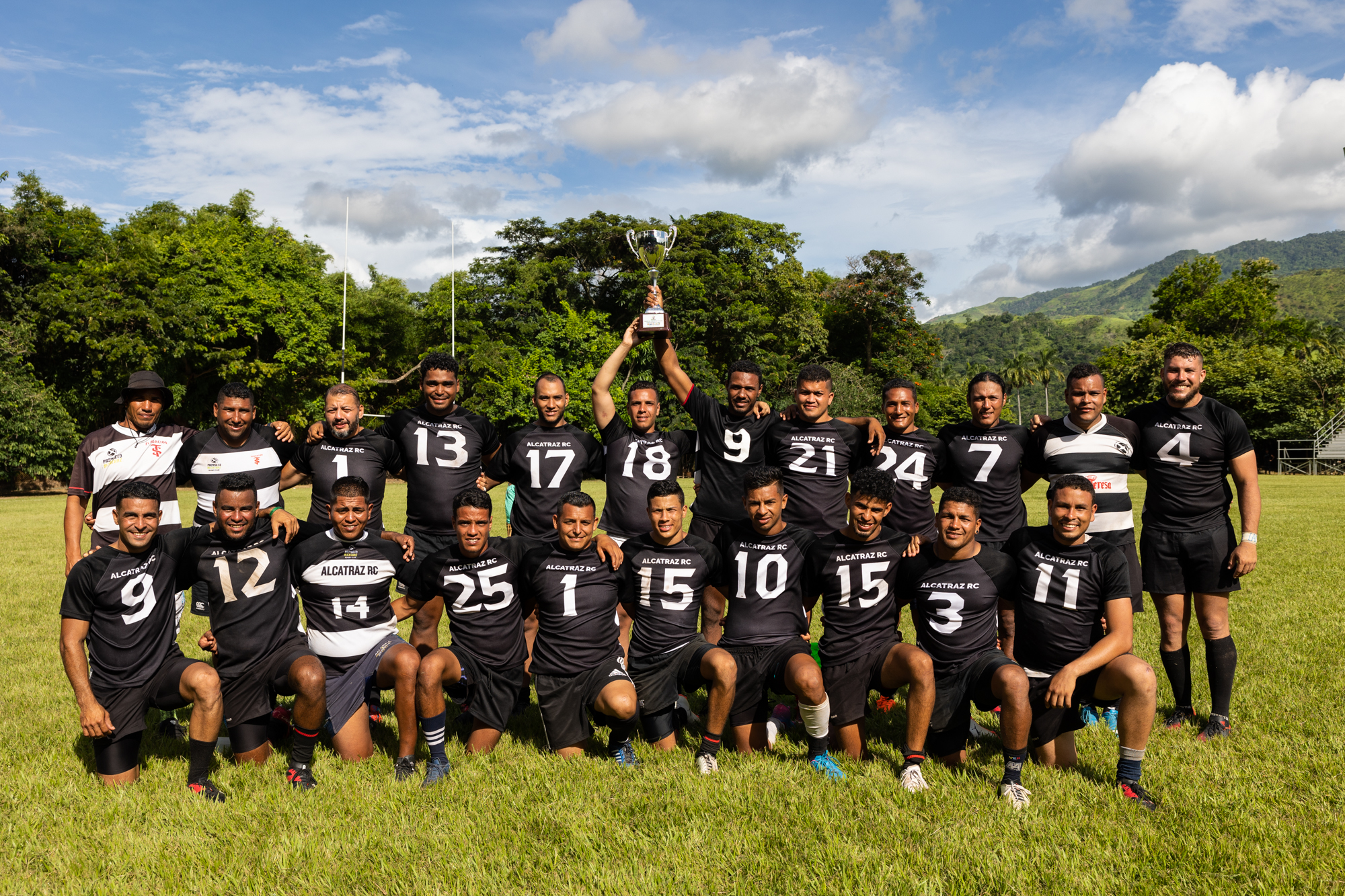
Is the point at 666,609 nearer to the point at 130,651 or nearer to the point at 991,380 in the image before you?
the point at 991,380

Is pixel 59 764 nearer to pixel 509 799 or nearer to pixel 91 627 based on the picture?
pixel 91 627

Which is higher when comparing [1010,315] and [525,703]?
[1010,315]

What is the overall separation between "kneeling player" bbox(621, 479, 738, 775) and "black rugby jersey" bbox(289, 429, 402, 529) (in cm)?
197

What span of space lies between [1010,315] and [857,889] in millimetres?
170192

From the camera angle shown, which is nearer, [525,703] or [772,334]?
[525,703]

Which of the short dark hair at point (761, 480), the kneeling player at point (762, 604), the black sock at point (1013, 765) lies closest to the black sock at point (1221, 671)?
the black sock at point (1013, 765)

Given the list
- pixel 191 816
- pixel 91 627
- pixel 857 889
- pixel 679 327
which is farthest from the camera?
pixel 679 327

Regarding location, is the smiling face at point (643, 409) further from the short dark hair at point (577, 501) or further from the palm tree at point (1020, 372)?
the palm tree at point (1020, 372)

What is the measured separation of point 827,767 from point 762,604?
3.35 ft

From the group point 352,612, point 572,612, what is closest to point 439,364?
point 352,612

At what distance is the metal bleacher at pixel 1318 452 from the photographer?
38.6 m

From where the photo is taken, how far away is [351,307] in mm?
40000

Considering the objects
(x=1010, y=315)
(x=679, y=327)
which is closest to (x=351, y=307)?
(x=679, y=327)

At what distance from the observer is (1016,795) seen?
4.15 metres
